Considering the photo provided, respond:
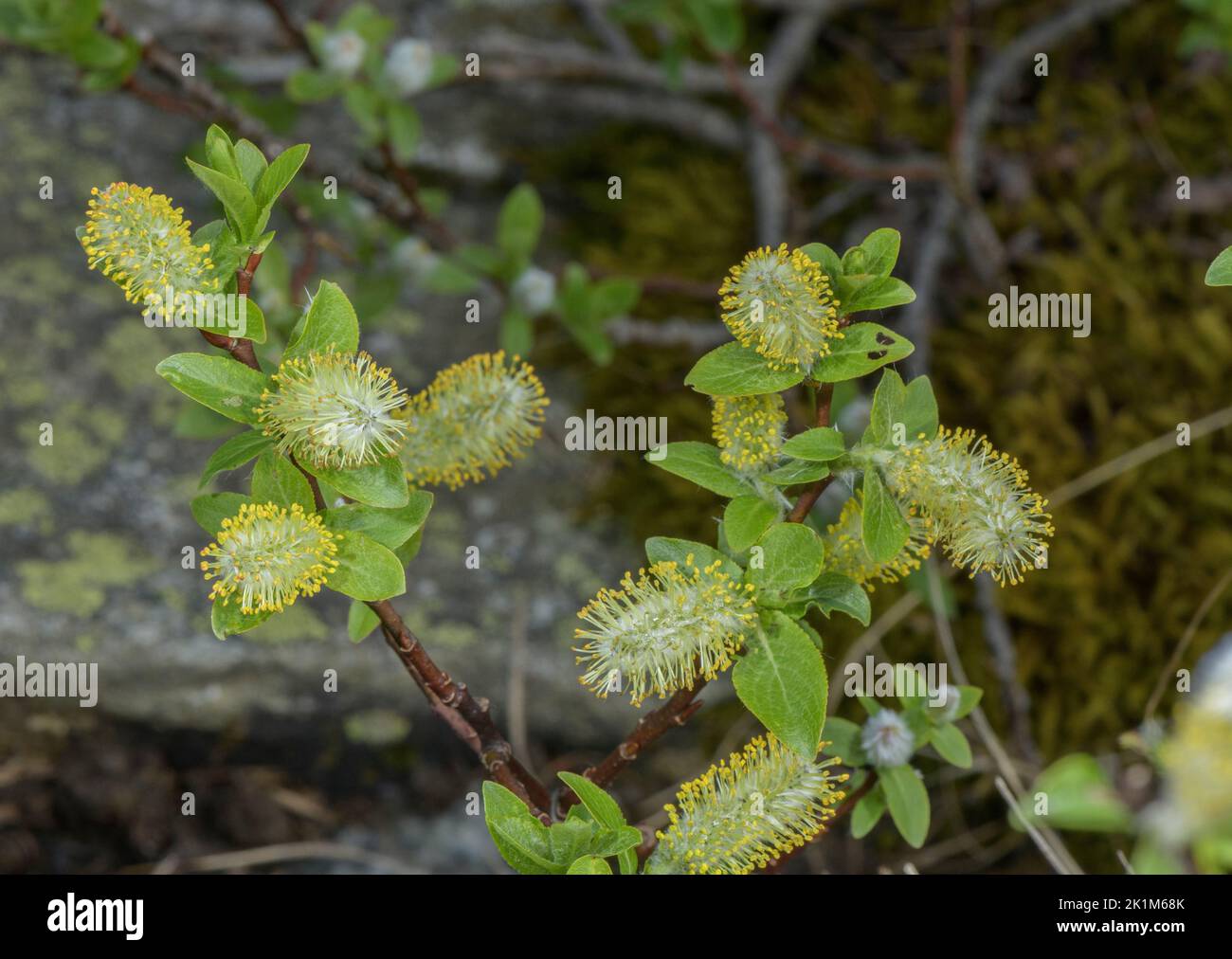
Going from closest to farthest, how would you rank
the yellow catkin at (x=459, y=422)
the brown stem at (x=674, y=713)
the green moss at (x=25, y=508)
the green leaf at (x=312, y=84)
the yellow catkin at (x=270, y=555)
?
the yellow catkin at (x=270, y=555) < the brown stem at (x=674, y=713) < the yellow catkin at (x=459, y=422) < the green leaf at (x=312, y=84) < the green moss at (x=25, y=508)

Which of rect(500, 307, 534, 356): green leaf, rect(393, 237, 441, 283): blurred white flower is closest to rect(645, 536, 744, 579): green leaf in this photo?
rect(500, 307, 534, 356): green leaf

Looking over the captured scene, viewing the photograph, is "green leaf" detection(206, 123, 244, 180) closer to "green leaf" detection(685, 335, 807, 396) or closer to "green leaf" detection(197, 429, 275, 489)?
"green leaf" detection(197, 429, 275, 489)

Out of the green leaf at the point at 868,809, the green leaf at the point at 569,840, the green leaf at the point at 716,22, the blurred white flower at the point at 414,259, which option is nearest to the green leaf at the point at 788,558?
the green leaf at the point at 569,840

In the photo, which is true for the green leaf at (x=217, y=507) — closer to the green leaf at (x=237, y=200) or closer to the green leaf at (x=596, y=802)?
the green leaf at (x=237, y=200)

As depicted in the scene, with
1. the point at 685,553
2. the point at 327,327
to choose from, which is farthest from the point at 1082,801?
the point at 327,327

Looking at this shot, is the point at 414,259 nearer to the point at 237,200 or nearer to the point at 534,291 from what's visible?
the point at 534,291

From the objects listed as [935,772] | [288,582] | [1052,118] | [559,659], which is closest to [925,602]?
→ [935,772]
